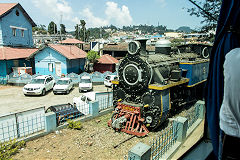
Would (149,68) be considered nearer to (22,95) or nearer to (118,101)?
(118,101)

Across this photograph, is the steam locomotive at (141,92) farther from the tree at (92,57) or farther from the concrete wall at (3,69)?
the tree at (92,57)

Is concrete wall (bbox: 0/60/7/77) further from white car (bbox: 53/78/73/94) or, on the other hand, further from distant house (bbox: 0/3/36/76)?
white car (bbox: 53/78/73/94)

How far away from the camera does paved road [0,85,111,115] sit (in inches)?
516

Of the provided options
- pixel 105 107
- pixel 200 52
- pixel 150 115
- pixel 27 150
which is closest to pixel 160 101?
pixel 150 115

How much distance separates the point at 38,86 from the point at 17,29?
13.3 meters

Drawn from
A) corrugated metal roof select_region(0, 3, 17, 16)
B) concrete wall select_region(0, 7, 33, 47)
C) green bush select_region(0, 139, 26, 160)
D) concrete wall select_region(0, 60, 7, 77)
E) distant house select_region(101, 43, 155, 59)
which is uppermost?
corrugated metal roof select_region(0, 3, 17, 16)

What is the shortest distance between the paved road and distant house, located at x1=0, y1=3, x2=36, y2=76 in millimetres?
4075

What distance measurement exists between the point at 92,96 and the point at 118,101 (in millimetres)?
2662

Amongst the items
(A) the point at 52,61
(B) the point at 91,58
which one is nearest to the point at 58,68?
(A) the point at 52,61

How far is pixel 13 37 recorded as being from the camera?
2350 centimetres

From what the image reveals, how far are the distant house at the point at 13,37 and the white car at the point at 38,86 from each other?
6.31 meters

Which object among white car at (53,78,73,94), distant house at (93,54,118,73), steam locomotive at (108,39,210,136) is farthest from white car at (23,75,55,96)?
distant house at (93,54,118,73)

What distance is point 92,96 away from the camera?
11.4 metres

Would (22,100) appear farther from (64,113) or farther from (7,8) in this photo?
(7,8)
